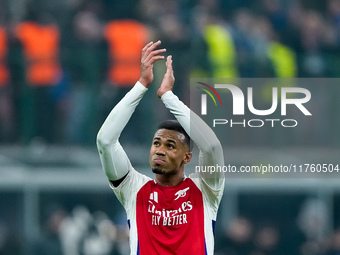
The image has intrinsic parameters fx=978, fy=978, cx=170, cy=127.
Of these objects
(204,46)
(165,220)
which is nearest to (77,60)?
(204,46)

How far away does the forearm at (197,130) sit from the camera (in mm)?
7387

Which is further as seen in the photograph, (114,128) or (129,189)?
(129,189)

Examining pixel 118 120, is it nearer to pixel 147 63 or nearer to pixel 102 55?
pixel 147 63

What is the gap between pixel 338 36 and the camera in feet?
53.1

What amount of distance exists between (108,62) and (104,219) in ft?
7.77

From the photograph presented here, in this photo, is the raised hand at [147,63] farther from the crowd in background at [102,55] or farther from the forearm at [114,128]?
the crowd in background at [102,55]

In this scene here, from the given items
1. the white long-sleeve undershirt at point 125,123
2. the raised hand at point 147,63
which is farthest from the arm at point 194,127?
the raised hand at point 147,63

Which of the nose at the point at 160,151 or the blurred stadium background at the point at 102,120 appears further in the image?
the blurred stadium background at the point at 102,120

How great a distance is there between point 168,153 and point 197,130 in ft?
0.96

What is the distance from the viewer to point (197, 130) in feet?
24.4

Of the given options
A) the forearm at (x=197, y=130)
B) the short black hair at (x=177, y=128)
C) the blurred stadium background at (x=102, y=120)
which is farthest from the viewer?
the blurred stadium background at (x=102, y=120)

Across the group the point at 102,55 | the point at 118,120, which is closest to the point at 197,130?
the point at 118,120

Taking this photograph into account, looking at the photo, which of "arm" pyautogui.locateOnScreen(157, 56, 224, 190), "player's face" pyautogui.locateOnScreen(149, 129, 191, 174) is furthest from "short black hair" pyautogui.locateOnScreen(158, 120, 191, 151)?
"arm" pyautogui.locateOnScreen(157, 56, 224, 190)

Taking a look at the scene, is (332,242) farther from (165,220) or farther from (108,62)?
(165,220)
